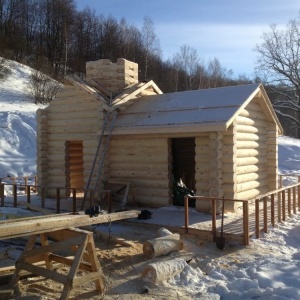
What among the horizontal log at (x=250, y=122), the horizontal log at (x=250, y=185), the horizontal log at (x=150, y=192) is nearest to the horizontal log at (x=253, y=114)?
the horizontal log at (x=250, y=122)

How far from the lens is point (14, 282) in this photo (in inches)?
266

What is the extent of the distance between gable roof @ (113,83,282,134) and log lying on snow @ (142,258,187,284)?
4974 mm

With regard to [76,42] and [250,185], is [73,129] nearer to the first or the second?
[250,185]

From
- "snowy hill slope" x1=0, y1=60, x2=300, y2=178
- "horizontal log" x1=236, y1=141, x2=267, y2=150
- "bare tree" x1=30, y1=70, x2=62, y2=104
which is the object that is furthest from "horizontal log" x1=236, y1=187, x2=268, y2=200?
"bare tree" x1=30, y1=70, x2=62, y2=104

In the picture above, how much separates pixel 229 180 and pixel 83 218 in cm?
615

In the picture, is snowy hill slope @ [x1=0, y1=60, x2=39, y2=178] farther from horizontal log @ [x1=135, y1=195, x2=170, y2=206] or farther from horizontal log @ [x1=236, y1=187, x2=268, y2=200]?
horizontal log @ [x1=236, y1=187, x2=268, y2=200]

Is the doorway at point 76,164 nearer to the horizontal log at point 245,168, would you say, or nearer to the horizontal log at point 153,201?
the horizontal log at point 153,201

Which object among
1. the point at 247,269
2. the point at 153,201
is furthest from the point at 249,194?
the point at 247,269

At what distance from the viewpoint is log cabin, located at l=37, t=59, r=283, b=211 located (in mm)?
11969

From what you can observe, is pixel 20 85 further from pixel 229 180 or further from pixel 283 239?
pixel 283 239

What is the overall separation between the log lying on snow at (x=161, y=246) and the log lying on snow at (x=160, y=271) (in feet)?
2.94

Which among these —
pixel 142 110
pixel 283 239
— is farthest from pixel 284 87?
pixel 283 239

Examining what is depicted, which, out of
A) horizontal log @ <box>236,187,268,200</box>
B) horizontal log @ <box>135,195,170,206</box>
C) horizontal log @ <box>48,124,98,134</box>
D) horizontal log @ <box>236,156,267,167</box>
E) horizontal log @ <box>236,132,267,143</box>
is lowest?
horizontal log @ <box>135,195,170,206</box>

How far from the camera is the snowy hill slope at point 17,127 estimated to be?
2288 centimetres
